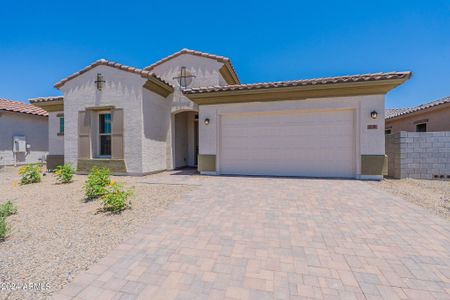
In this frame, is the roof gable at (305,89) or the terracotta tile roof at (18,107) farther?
the terracotta tile roof at (18,107)

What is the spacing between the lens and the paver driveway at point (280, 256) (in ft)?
6.91

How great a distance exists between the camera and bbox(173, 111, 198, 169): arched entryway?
11.7m

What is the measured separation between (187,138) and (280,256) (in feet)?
34.5

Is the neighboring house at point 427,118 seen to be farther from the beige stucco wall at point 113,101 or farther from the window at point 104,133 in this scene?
the window at point 104,133

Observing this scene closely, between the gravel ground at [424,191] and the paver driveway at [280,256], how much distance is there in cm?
54

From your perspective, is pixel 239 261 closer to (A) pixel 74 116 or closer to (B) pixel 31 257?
(B) pixel 31 257

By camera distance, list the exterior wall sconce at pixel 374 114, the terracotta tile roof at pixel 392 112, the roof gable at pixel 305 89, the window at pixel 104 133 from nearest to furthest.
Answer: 1. the roof gable at pixel 305 89
2. the exterior wall sconce at pixel 374 114
3. the window at pixel 104 133
4. the terracotta tile roof at pixel 392 112

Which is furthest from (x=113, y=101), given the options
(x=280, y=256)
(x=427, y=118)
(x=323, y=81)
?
(x=427, y=118)

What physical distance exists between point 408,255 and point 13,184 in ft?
38.9

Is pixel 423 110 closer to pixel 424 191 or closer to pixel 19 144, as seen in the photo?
pixel 424 191

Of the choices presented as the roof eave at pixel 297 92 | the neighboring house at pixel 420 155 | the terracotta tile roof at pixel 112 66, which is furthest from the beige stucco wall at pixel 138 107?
the neighboring house at pixel 420 155

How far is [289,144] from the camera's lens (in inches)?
331

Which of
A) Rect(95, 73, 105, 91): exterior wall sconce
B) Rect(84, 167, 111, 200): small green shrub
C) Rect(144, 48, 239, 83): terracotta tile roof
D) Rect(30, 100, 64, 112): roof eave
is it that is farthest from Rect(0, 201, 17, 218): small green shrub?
Rect(144, 48, 239, 83): terracotta tile roof

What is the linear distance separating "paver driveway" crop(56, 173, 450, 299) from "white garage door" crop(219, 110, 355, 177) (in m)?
3.46
